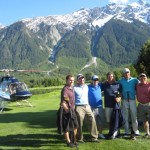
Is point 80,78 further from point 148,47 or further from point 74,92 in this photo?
point 148,47

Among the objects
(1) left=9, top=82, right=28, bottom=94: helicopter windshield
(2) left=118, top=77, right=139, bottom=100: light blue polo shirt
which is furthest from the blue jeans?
(1) left=9, top=82, right=28, bottom=94: helicopter windshield

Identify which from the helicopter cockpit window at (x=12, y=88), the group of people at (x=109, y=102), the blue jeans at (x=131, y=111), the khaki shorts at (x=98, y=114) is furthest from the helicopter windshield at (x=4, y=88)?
the blue jeans at (x=131, y=111)

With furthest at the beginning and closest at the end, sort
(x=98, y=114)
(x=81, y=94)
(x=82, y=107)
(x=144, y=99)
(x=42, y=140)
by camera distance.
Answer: (x=42, y=140)
(x=98, y=114)
(x=144, y=99)
(x=82, y=107)
(x=81, y=94)

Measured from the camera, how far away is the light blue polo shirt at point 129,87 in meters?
14.1

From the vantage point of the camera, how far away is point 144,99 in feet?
46.2

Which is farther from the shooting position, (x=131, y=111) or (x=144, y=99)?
(x=131, y=111)

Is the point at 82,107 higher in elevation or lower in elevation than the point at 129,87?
lower

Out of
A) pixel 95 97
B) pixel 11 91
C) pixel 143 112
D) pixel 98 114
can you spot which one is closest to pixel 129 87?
pixel 143 112

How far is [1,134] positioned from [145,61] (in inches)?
2270

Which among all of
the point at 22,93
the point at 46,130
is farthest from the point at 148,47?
the point at 46,130

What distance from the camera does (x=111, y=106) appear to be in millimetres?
14305

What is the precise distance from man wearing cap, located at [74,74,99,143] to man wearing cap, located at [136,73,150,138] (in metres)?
1.87

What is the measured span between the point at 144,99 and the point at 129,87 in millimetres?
704

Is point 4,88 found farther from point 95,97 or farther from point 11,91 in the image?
point 95,97
